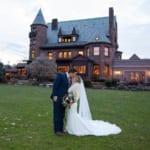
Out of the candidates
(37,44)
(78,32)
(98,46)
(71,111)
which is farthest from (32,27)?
(71,111)

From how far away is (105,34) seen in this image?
5438cm

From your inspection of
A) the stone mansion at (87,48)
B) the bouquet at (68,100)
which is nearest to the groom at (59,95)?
the bouquet at (68,100)

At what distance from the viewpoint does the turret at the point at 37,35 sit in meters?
58.3

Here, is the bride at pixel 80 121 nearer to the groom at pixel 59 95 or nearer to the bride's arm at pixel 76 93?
the bride's arm at pixel 76 93

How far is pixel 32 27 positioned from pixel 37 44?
4.13 m

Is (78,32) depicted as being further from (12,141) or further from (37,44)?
(12,141)

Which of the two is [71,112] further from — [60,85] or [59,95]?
[60,85]

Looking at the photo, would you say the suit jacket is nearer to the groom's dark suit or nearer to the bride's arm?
the groom's dark suit

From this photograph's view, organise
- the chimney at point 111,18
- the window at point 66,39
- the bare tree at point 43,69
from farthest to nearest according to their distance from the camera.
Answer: the window at point 66,39, the chimney at point 111,18, the bare tree at point 43,69

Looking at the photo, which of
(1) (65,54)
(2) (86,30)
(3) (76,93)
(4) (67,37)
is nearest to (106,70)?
(1) (65,54)

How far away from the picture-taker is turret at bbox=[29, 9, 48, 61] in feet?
191

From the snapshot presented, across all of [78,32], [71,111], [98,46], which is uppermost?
[78,32]

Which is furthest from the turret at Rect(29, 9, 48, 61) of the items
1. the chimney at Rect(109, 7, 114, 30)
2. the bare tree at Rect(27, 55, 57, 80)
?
the chimney at Rect(109, 7, 114, 30)

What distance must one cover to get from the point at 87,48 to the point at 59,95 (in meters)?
47.0
